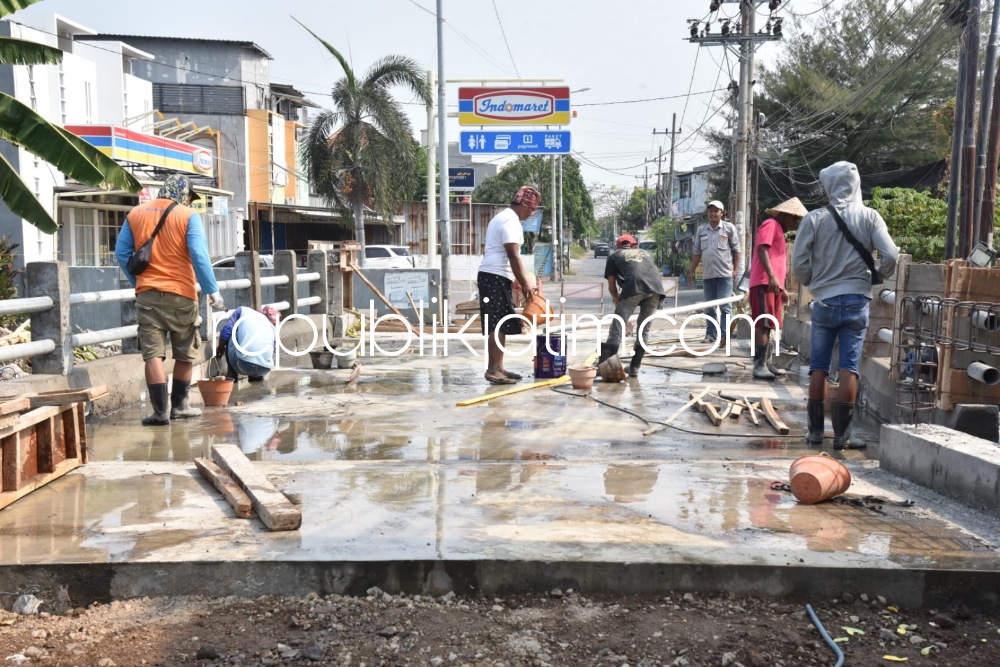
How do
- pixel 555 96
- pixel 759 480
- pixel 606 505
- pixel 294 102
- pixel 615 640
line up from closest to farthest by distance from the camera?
pixel 615 640 < pixel 606 505 < pixel 759 480 < pixel 555 96 < pixel 294 102

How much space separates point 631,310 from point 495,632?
655 centimetres

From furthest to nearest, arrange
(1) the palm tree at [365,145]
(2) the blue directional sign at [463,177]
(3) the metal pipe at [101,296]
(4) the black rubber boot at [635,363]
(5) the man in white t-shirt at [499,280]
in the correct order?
(2) the blue directional sign at [463,177] → (1) the palm tree at [365,145] → (4) the black rubber boot at [635,363] → (5) the man in white t-shirt at [499,280] → (3) the metal pipe at [101,296]

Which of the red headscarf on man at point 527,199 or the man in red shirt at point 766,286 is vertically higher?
the red headscarf on man at point 527,199

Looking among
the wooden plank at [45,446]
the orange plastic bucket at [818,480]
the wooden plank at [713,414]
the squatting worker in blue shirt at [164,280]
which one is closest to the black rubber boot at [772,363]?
the wooden plank at [713,414]

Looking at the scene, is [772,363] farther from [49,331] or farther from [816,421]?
[49,331]

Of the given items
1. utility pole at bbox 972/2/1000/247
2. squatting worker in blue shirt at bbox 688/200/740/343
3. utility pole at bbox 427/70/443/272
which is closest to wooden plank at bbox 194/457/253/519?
squatting worker in blue shirt at bbox 688/200/740/343

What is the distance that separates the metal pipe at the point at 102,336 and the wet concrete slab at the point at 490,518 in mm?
690

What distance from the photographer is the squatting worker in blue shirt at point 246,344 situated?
859cm

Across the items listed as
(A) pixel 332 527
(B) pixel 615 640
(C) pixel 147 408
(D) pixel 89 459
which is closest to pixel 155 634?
(A) pixel 332 527

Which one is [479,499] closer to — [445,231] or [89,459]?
[89,459]

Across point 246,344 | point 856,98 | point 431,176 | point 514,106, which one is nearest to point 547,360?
point 246,344

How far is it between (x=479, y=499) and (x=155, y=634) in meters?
1.79

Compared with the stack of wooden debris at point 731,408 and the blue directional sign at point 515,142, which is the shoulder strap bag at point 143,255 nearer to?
the stack of wooden debris at point 731,408

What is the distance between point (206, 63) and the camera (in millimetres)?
51094
